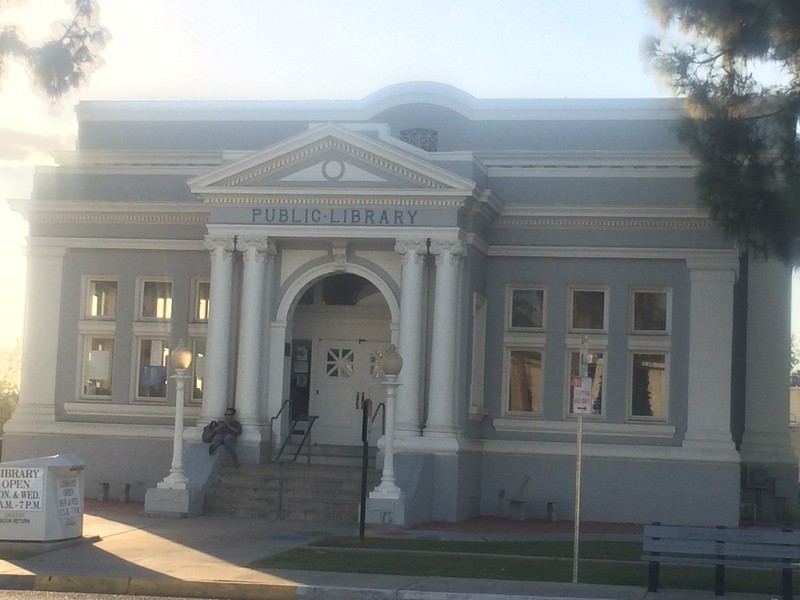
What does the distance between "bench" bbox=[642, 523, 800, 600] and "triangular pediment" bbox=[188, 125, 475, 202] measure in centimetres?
979

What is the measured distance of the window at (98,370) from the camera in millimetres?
27406

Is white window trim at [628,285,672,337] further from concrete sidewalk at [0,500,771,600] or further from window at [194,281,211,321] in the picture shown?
window at [194,281,211,321]

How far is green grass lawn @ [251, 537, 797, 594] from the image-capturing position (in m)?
16.6

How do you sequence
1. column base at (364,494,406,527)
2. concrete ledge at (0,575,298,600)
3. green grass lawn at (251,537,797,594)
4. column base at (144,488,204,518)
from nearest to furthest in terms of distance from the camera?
concrete ledge at (0,575,298,600) < green grass lawn at (251,537,797,594) < column base at (364,494,406,527) < column base at (144,488,204,518)

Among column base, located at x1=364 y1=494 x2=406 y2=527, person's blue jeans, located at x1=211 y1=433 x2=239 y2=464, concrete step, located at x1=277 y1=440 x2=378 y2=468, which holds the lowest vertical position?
column base, located at x1=364 y1=494 x2=406 y2=527

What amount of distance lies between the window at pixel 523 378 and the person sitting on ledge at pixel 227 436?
17.9 feet

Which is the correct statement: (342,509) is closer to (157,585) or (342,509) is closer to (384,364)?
(384,364)

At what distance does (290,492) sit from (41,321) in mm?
7114

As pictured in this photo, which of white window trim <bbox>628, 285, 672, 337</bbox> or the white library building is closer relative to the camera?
the white library building

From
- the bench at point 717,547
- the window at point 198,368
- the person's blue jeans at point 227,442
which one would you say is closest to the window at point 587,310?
the person's blue jeans at point 227,442

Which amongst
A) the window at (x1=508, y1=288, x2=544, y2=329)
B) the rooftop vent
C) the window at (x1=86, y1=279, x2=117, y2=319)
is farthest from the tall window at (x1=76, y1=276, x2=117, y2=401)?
the window at (x1=508, y1=288, x2=544, y2=329)

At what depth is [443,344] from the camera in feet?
79.1

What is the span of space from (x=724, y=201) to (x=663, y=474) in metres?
5.95

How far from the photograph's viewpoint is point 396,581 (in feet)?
52.6
